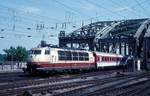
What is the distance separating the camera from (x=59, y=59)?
39375mm

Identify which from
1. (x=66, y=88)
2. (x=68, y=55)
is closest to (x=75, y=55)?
(x=68, y=55)

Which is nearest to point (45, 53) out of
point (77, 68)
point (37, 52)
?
point (37, 52)

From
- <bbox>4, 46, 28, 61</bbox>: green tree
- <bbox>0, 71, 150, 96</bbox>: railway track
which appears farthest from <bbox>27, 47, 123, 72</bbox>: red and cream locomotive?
<bbox>4, 46, 28, 61</bbox>: green tree

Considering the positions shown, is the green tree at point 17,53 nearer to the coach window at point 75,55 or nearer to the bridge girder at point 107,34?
the bridge girder at point 107,34

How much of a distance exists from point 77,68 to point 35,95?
2355 cm

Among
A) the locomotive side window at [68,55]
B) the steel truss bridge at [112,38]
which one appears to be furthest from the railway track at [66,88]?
the steel truss bridge at [112,38]

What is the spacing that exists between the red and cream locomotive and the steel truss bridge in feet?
128

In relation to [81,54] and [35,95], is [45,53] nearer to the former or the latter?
[81,54]

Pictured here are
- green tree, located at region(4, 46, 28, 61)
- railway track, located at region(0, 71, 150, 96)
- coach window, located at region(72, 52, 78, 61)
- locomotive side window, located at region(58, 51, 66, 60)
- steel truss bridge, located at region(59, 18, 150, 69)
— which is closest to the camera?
railway track, located at region(0, 71, 150, 96)

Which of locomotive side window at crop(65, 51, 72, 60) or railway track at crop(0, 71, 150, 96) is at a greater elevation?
locomotive side window at crop(65, 51, 72, 60)

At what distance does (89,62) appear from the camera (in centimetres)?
4991

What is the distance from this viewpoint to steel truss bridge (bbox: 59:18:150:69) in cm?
9469

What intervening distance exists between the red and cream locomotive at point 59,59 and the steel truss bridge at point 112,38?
3901 cm

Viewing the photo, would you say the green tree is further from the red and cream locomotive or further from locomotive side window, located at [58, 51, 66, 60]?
locomotive side window, located at [58, 51, 66, 60]
